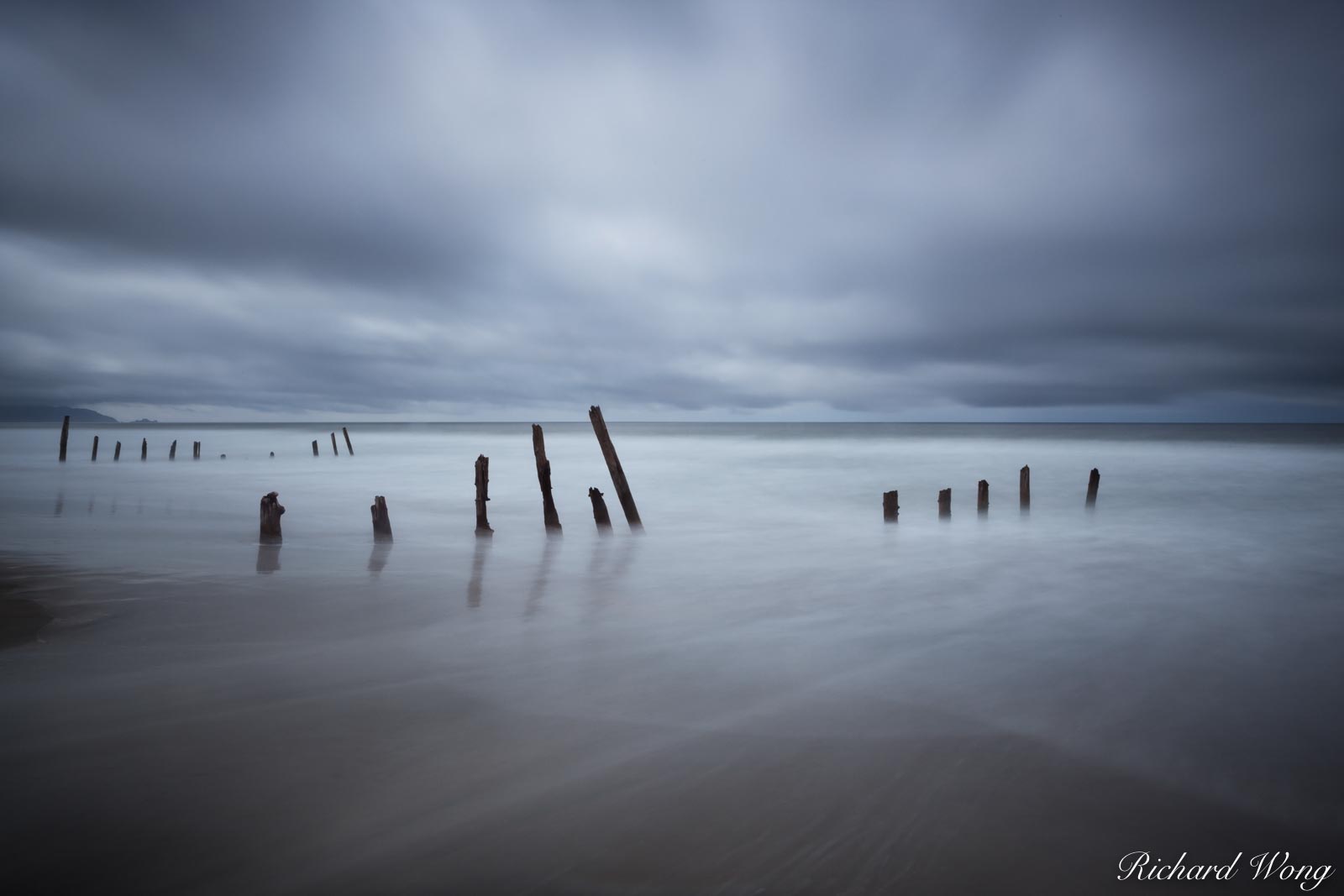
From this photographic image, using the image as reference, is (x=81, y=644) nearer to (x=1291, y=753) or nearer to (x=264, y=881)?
(x=264, y=881)

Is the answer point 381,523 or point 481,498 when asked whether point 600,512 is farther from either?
point 381,523

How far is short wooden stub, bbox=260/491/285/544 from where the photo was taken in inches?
480

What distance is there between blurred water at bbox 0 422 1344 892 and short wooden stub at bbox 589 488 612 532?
3.07 feet

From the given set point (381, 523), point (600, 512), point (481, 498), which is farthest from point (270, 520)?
point (600, 512)

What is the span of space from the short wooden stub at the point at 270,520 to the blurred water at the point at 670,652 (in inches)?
14.7

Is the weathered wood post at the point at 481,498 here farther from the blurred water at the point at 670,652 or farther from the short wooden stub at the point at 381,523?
the short wooden stub at the point at 381,523

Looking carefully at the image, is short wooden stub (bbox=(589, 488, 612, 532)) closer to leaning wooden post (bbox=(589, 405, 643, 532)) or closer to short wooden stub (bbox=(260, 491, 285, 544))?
leaning wooden post (bbox=(589, 405, 643, 532))

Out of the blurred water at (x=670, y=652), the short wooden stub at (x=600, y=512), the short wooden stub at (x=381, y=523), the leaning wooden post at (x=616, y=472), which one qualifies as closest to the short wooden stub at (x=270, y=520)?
the blurred water at (x=670, y=652)

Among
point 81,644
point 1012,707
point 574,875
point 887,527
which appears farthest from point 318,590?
point 887,527

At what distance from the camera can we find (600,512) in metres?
14.2

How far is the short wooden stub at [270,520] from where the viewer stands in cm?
1218

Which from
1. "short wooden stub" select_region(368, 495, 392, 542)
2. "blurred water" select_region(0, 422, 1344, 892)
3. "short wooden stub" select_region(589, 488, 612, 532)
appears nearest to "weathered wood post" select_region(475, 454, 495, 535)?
"blurred water" select_region(0, 422, 1344, 892)

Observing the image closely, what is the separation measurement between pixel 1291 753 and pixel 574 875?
16.2ft

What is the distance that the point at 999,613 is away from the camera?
8.31 metres
